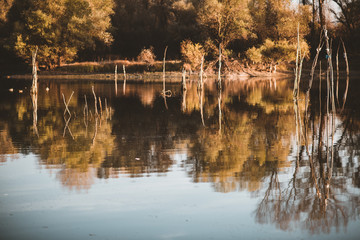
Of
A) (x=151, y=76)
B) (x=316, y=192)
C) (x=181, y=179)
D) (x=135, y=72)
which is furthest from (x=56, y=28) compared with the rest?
(x=316, y=192)

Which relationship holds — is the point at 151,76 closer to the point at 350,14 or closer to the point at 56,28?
the point at 56,28

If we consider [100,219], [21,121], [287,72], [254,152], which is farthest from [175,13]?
[100,219]

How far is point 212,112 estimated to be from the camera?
21859 millimetres

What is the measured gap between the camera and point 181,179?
9102 mm

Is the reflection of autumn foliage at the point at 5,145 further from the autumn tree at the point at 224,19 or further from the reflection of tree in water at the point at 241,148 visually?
the autumn tree at the point at 224,19

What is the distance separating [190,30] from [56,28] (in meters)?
16.7

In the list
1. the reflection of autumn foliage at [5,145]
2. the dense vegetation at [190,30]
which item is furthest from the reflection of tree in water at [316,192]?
the dense vegetation at [190,30]

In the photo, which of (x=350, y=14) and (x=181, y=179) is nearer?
(x=181, y=179)

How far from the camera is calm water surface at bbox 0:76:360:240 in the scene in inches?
255

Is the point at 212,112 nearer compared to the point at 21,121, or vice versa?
the point at 21,121

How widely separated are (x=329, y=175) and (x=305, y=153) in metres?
2.28

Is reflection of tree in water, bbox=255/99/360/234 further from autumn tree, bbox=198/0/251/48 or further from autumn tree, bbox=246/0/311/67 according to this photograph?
autumn tree, bbox=198/0/251/48

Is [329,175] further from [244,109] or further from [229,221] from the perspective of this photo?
[244,109]

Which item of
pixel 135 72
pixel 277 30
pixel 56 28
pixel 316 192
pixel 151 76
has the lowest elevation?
pixel 316 192
